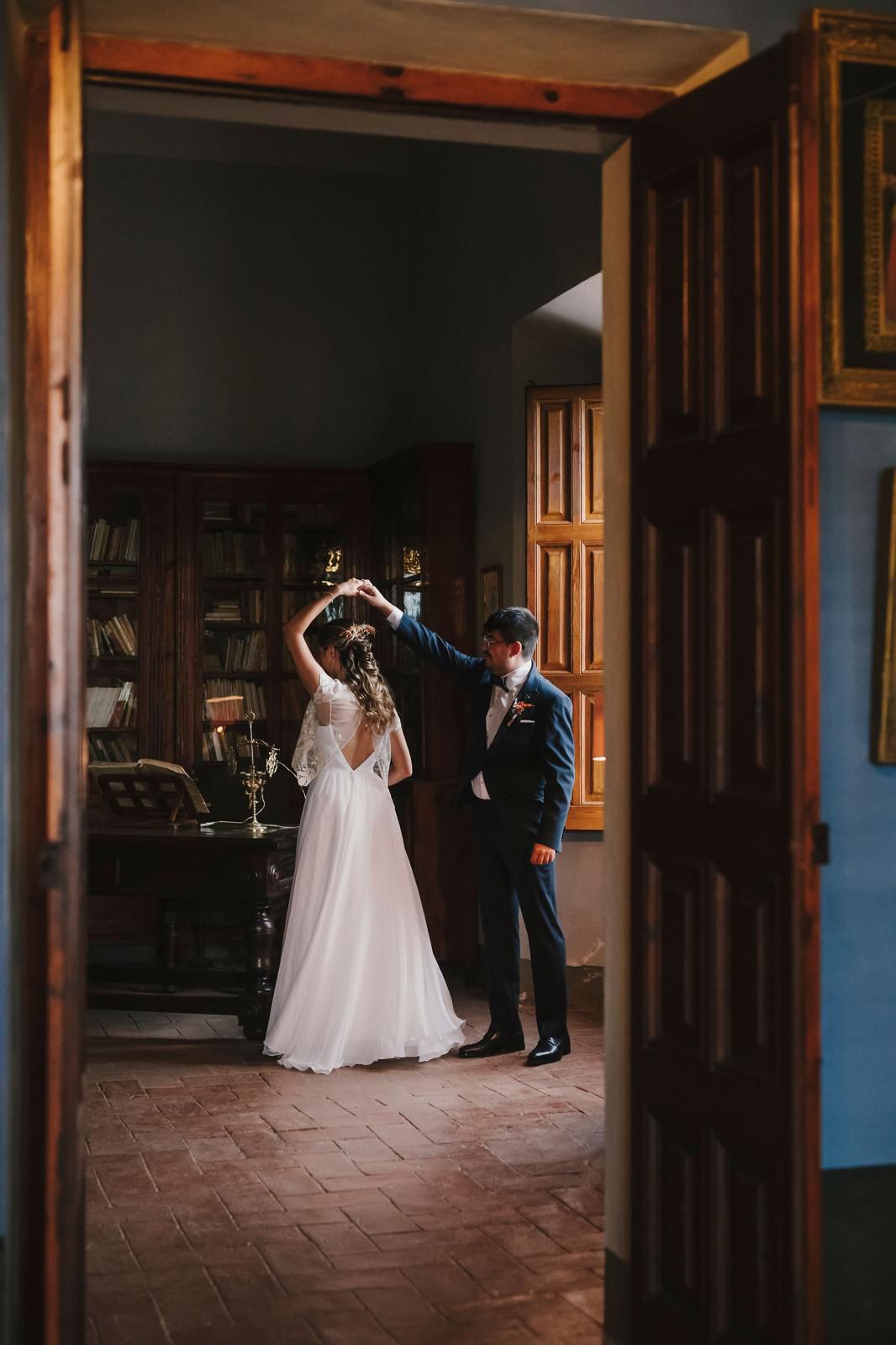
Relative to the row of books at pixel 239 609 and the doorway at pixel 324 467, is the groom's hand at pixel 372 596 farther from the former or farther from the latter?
the row of books at pixel 239 609

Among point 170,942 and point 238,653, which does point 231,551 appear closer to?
point 238,653

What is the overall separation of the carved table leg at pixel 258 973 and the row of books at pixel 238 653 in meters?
2.60

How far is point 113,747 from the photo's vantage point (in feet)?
28.5

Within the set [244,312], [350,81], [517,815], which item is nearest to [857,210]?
[350,81]

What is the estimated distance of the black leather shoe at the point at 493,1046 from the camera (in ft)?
20.9

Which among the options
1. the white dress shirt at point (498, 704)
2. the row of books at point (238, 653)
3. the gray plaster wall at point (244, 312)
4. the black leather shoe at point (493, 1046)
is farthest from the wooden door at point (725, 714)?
the gray plaster wall at point (244, 312)

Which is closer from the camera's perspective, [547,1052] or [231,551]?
[547,1052]

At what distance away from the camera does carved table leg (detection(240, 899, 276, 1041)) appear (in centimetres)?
650

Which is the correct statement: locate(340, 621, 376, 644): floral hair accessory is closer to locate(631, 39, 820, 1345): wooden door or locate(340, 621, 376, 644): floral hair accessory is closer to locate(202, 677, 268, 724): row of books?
locate(202, 677, 268, 724): row of books

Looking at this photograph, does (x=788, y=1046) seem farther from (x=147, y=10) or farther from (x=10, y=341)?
(x=147, y=10)

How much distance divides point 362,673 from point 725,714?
3746 millimetres

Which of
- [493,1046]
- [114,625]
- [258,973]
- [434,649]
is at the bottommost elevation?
[493,1046]

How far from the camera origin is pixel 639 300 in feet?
10.8

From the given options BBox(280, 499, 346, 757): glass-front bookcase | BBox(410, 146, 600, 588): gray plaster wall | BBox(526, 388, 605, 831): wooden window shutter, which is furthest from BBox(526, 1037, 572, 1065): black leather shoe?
BBox(280, 499, 346, 757): glass-front bookcase
